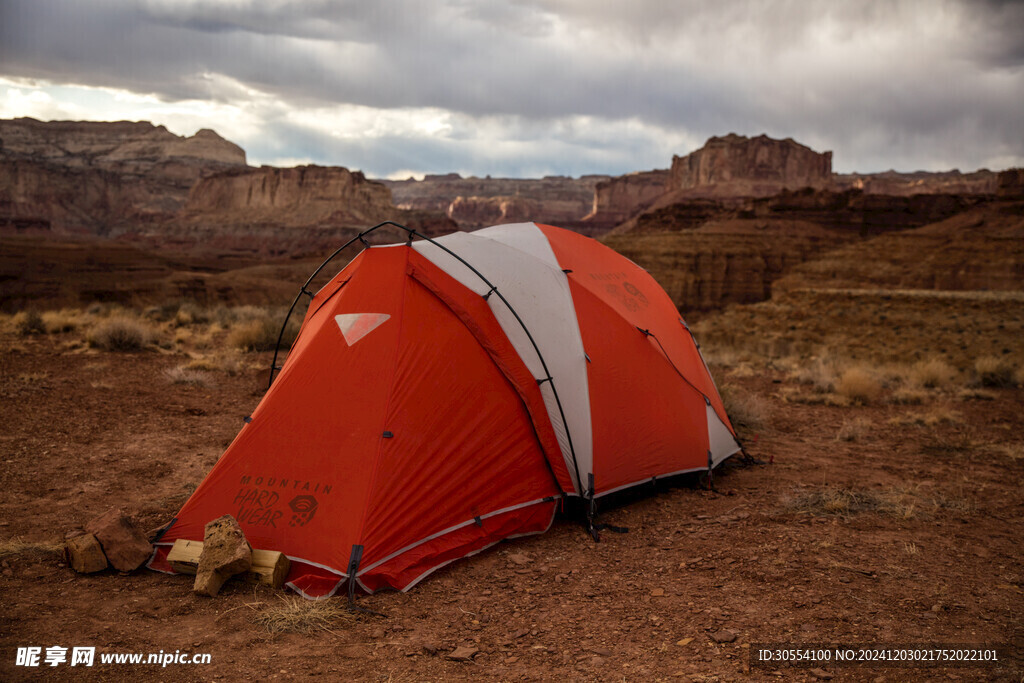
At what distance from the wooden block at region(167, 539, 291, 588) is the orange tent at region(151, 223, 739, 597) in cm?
12

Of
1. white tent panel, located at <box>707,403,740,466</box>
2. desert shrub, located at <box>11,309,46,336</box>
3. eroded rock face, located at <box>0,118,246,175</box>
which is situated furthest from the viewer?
eroded rock face, located at <box>0,118,246,175</box>

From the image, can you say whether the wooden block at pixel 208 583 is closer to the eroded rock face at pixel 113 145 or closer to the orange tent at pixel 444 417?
the orange tent at pixel 444 417

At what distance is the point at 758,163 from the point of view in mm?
121938

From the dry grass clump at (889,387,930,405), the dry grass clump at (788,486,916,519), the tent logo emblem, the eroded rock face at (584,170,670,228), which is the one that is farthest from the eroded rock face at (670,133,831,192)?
the tent logo emblem

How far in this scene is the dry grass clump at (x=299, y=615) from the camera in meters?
4.08

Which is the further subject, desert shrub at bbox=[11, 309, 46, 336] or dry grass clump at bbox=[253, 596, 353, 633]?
desert shrub at bbox=[11, 309, 46, 336]

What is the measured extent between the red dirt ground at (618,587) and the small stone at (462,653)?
0.12 ft

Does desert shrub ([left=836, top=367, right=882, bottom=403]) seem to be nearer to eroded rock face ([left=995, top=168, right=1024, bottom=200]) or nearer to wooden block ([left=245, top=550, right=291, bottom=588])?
wooden block ([left=245, top=550, right=291, bottom=588])

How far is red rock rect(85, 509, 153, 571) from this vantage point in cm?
475

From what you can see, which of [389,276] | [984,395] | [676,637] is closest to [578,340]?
[389,276]

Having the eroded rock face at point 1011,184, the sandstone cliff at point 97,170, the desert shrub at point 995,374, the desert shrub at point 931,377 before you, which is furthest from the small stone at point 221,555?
the sandstone cliff at point 97,170

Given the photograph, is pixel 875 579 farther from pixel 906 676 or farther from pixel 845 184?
pixel 845 184

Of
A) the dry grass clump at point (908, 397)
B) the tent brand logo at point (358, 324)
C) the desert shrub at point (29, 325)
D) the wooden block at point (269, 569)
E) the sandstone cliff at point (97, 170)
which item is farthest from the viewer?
the sandstone cliff at point (97, 170)

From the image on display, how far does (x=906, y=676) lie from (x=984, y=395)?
36.5ft
